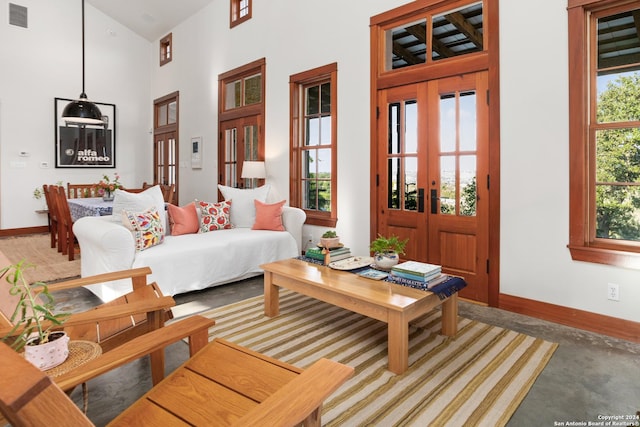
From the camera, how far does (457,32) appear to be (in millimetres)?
3779

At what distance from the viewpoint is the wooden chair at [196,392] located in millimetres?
661

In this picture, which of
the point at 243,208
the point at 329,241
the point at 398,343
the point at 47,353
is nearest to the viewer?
the point at 47,353

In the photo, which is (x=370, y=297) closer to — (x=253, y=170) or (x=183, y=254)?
(x=183, y=254)


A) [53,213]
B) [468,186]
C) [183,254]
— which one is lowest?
[183,254]

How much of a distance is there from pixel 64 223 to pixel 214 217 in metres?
2.27

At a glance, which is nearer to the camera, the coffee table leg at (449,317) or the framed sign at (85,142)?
the coffee table leg at (449,317)

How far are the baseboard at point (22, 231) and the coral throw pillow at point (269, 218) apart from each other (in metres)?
5.41

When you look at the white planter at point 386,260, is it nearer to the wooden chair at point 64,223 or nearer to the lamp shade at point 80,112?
the wooden chair at point 64,223

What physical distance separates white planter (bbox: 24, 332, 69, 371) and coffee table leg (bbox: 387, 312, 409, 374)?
1.55m

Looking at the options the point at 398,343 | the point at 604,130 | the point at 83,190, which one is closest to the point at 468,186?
the point at 604,130

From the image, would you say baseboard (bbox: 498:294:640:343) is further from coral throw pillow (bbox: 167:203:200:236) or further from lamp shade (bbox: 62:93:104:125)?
lamp shade (bbox: 62:93:104:125)

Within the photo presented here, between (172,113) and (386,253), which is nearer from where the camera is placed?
(386,253)

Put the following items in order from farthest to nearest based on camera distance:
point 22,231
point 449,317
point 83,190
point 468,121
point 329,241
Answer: point 22,231 < point 83,190 < point 468,121 < point 329,241 < point 449,317

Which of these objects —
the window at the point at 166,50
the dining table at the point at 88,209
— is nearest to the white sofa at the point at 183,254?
the dining table at the point at 88,209
